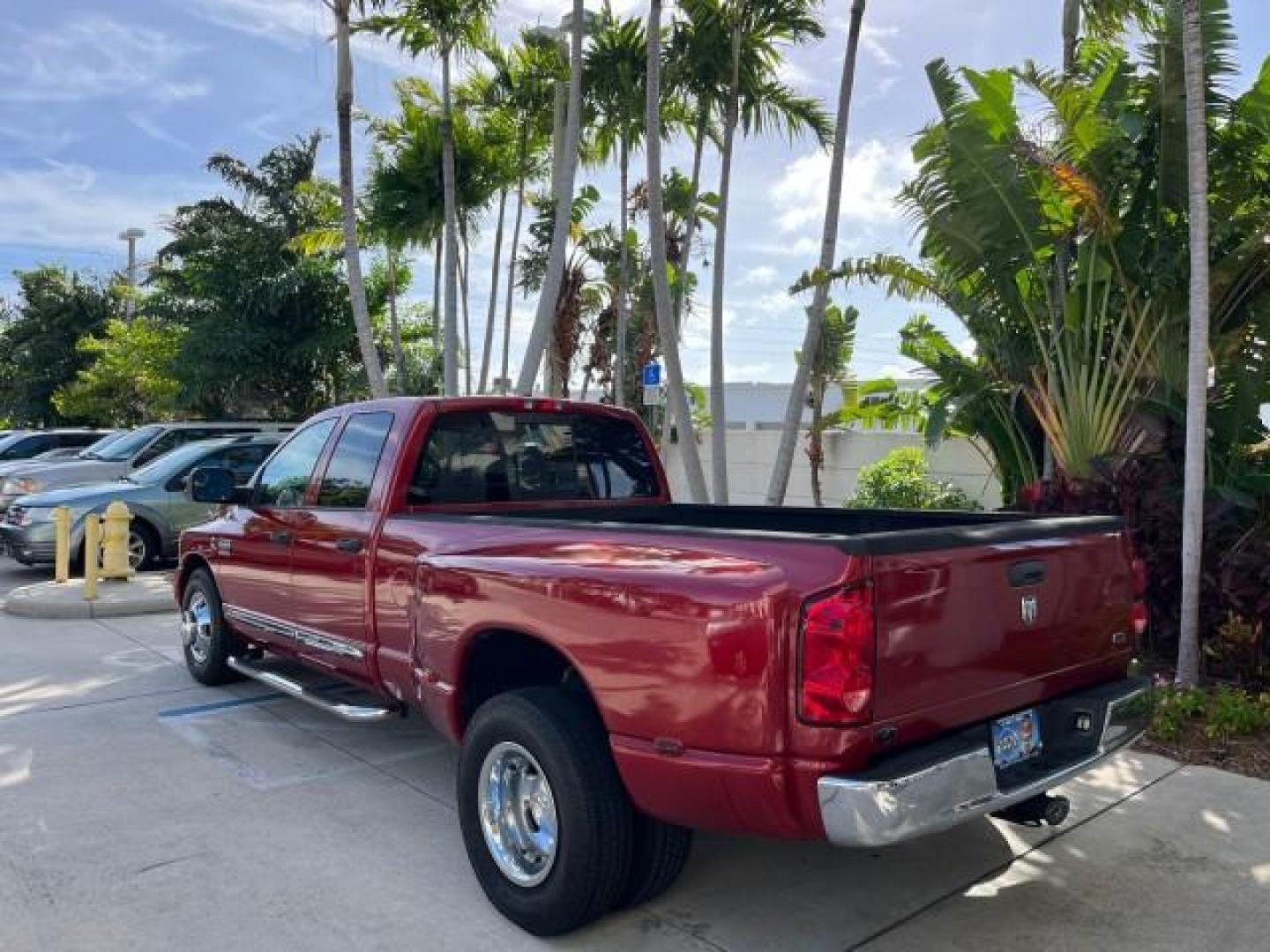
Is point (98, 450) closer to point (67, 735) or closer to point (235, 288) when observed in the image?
point (235, 288)

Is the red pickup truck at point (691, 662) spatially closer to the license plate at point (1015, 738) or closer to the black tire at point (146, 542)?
the license plate at point (1015, 738)

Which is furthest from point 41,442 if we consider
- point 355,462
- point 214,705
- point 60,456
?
point 355,462

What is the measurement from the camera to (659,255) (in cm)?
1066

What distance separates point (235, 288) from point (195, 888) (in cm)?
1951

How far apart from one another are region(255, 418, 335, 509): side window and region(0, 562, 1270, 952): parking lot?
4.49 ft

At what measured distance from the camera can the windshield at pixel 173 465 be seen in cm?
1170

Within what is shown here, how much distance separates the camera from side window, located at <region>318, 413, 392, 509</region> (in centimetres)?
486

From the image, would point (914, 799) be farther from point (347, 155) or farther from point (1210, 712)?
point (347, 155)

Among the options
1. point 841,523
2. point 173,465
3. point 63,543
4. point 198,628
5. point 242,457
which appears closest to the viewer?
point 841,523

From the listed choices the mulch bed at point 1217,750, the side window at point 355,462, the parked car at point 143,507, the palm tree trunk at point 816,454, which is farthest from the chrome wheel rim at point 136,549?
the mulch bed at point 1217,750

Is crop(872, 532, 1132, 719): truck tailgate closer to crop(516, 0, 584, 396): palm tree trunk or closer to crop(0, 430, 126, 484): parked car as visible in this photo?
crop(516, 0, 584, 396): palm tree trunk

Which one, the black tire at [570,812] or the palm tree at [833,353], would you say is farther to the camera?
the palm tree at [833,353]

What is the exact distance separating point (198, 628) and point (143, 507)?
217 inches

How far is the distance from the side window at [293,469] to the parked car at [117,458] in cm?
849
